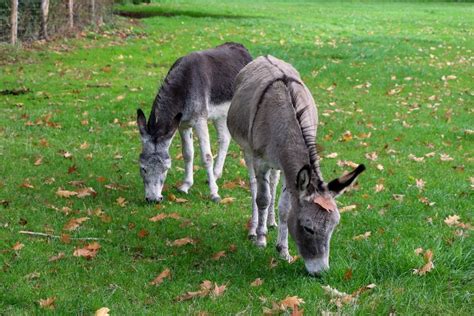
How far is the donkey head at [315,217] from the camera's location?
5.08m

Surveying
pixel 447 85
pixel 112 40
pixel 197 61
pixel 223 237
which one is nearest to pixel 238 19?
pixel 112 40

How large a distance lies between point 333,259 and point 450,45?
18.4 meters

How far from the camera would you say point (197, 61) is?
862 cm

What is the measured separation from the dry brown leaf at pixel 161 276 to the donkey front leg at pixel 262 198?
1.10 m

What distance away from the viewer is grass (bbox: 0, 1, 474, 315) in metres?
5.17

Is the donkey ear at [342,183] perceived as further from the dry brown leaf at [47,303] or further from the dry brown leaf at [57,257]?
the dry brown leaf at [57,257]

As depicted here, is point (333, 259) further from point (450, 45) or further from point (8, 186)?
point (450, 45)

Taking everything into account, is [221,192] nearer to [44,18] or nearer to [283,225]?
[283,225]

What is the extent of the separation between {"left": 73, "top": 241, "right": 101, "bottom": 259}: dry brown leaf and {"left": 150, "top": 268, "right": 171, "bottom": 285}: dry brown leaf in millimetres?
816

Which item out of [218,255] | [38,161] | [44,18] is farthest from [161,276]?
[44,18]

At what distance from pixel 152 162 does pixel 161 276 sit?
247 cm

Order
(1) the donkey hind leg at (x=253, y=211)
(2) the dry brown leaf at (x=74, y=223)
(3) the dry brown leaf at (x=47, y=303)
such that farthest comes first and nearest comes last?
(2) the dry brown leaf at (x=74, y=223)
(1) the donkey hind leg at (x=253, y=211)
(3) the dry brown leaf at (x=47, y=303)

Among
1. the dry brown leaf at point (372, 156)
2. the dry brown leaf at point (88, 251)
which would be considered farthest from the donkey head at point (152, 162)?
the dry brown leaf at point (372, 156)

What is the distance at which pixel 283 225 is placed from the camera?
5.95m
